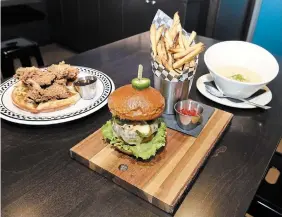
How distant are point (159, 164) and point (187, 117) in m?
0.20

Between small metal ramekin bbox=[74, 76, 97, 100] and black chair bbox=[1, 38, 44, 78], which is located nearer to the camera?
small metal ramekin bbox=[74, 76, 97, 100]

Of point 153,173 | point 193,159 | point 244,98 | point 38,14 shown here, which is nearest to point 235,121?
point 244,98

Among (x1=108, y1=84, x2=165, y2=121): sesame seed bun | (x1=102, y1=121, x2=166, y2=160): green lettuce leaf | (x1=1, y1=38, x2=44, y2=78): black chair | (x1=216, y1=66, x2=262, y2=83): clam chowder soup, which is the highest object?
(x1=108, y1=84, x2=165, y2=121): sesame seed bun

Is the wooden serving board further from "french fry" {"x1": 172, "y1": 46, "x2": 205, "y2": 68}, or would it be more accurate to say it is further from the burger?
"french fry" {"x1": 172, "y1": 46, "x2": 205, "y2": 68}

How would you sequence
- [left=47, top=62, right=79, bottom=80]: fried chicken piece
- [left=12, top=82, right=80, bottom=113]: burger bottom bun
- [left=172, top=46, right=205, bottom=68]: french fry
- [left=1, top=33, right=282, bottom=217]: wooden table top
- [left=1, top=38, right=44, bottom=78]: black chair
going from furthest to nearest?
[left=1, top=38, right=44, bottom=78]: black chair
[left=47, top=62, right=79, bottom=80]: fried chicken piece
[left=12, top=82, right=80, bottom=113]: burger bottom bun
[left=172, top=46, right=205, bottom=68]: french fry
[left=1, top=33, right=282, bottom=217]: wooden table top

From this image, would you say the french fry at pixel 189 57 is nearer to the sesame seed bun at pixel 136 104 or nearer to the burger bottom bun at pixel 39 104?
the sesame seed bun at pixel 136 104

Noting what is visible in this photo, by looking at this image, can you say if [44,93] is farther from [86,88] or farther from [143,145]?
[143,145]

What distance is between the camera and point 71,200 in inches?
26.1

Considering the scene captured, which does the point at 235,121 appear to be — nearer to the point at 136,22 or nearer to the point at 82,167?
the point at 82,167

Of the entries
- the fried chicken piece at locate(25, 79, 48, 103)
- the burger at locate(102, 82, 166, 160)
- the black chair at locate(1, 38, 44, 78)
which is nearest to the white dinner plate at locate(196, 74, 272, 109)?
the burger at locate(102, 82, 166, 160)

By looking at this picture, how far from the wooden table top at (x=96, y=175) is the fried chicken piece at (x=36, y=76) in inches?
6.9

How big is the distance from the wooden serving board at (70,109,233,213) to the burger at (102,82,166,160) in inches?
1.4

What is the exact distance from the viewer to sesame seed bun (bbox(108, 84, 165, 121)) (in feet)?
2.31

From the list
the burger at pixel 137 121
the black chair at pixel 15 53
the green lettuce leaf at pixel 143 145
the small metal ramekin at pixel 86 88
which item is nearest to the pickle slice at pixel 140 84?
the burger at pixel 137 121
